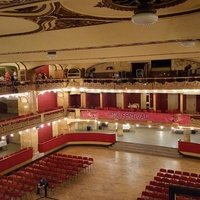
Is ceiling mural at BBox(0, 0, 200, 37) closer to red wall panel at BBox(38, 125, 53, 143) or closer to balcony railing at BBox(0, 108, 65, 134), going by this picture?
balcony railing at BBox(0, 108, 65, 134)

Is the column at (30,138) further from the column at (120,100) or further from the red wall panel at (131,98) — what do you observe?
→ the red wall panel at (131,98)

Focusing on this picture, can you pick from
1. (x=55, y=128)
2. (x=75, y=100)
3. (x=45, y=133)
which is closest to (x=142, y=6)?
(x=45, y=133)

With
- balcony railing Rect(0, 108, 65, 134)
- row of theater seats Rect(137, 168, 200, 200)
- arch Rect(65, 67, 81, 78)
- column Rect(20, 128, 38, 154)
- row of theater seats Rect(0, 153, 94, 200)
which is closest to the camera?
row of theater seats Rect(137, 168, 200, 200)

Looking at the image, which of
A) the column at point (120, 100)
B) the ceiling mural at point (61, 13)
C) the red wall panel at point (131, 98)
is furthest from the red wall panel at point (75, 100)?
the ceiling mural at point (61, 13)

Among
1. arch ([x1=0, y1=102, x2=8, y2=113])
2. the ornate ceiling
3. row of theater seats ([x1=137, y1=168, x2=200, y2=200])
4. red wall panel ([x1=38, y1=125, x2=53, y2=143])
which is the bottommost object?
row of theater seats ([x1=137, y1=168, x2=200, y2=200])

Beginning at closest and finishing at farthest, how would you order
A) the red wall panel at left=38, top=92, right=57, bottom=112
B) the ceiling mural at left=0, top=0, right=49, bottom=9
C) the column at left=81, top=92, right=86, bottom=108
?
the ceiling mural at left=0, top=0, right=49, bottom=9 < the red wall panel at left=38, top=92, right=57, bottom=112 < the column at left=81, top=92, right=86, bottom=108

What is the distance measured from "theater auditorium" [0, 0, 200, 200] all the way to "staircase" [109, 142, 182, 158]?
3.6 inches

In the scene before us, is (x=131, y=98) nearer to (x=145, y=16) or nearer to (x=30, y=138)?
(x=30, y=138)

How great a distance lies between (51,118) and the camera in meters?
26.1

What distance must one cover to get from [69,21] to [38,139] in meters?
19.8

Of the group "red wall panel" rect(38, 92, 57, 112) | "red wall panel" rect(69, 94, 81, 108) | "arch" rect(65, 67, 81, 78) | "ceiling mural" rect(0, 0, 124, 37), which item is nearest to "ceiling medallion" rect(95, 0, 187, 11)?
"ceiling mural" rect(0, 0, 124, 37)

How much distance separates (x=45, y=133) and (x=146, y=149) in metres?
9.71

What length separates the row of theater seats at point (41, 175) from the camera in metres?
15.8

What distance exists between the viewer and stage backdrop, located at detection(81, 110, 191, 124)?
76.9ft
